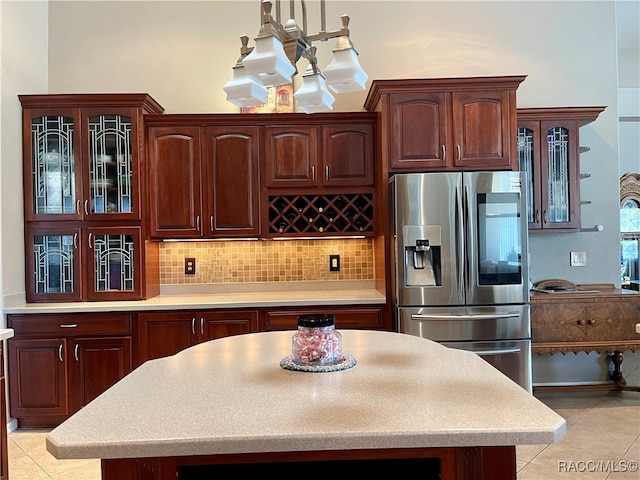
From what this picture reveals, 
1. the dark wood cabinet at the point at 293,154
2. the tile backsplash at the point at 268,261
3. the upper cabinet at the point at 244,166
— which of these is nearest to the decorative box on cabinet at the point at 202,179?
the upper cabinet at the point at 244,166

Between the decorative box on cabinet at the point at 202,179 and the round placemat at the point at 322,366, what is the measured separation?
2.12m

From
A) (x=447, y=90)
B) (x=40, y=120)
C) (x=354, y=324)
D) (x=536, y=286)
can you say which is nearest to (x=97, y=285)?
(x=40, y=120)

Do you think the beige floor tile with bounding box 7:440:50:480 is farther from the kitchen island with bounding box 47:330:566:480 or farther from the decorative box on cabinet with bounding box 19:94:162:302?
the kitchen island with bounding box 47:330:566:480

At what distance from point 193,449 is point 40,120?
11.0 feet

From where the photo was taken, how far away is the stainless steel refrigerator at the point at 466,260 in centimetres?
→ 312

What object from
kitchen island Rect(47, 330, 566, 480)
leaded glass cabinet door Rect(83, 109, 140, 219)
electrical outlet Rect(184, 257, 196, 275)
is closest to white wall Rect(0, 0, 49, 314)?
leaded glass cabinet door Rect(83, 109, 140, 219)

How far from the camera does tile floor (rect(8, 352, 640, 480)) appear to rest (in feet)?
8.41

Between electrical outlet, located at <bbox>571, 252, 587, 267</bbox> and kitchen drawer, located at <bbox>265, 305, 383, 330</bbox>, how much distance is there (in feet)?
6.22

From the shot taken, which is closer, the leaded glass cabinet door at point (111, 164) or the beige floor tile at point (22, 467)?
the beige floor tile at point (22, 467)

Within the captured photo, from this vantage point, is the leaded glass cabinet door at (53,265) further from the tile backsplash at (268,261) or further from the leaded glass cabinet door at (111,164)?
the tile backsplash at (268,261)

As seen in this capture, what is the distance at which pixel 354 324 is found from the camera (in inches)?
130

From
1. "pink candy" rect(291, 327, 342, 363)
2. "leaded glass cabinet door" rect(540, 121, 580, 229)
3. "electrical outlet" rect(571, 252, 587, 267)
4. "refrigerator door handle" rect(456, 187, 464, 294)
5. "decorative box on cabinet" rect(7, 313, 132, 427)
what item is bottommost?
"decorative box on cabinet" rect(7, 313, 132, 427)

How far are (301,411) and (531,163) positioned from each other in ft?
10.5

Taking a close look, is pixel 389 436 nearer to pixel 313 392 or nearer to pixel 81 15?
pixel 313 392
